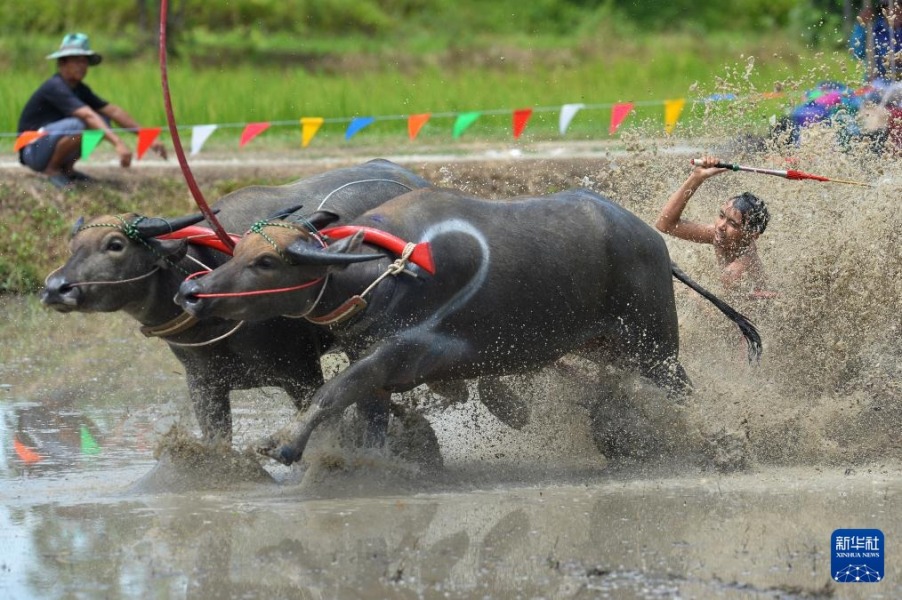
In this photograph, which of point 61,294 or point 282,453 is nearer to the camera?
point 282,453

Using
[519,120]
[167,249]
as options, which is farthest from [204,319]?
[519,120]

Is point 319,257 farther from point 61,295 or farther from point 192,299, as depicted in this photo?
point 61,295

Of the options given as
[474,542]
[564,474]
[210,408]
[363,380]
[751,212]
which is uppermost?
[751,212]

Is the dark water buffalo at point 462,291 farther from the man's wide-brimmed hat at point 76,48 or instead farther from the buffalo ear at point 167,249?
the man's wide-brimmed hat at point 76,48

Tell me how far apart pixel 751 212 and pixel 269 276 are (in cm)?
282

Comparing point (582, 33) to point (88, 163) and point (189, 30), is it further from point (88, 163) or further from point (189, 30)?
point (88, 163)

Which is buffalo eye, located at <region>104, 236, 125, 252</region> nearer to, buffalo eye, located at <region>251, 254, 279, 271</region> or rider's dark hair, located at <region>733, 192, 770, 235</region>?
buffalo eye, located at <region>251, 254, 279, 271</region>

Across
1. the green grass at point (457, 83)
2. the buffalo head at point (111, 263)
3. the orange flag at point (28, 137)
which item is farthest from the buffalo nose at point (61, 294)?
the orange flag at point (28, 137)

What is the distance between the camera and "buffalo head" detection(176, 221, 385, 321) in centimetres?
580

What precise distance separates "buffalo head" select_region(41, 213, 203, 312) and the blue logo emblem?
2.79 m

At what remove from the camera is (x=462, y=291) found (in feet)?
20.6

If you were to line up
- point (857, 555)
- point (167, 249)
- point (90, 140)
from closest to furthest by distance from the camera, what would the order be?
1. point (857, 555)
2. point (167, 249)
3. point (90, 140)

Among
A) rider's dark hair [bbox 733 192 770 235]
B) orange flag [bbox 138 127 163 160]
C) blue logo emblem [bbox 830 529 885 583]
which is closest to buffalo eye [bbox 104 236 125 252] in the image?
blue logo emblem [bbox 830 529 885 583]

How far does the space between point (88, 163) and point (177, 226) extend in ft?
24.0
